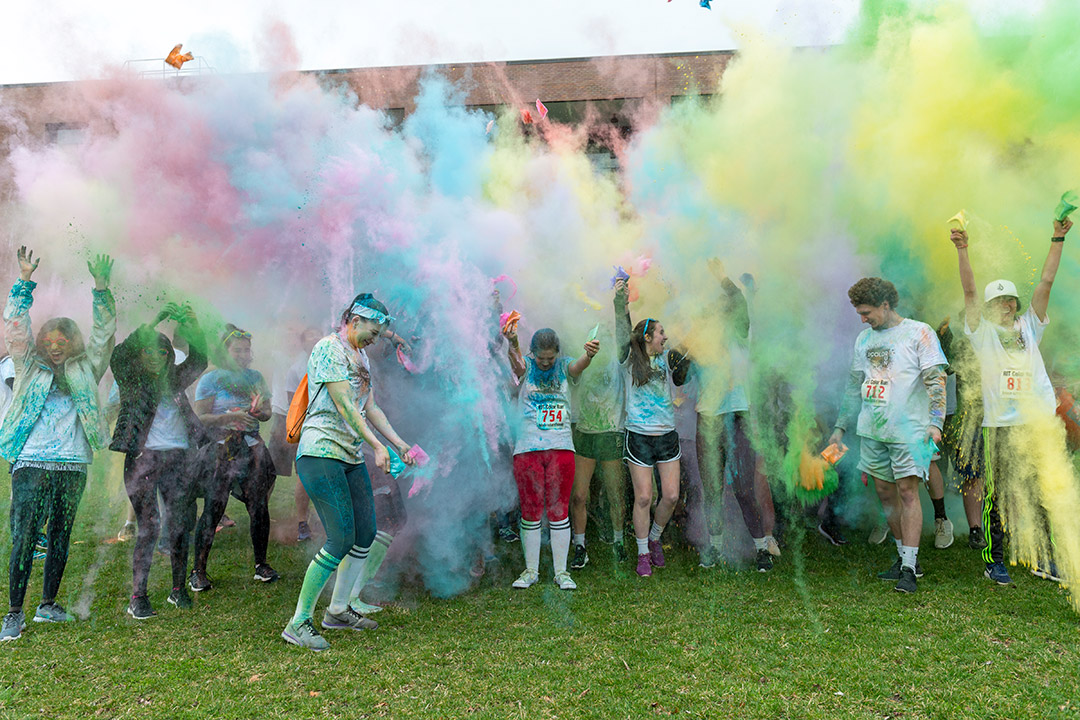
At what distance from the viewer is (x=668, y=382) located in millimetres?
5336

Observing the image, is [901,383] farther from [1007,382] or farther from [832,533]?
[832,533]

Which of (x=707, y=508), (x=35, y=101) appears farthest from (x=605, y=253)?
(x=35, y=101)

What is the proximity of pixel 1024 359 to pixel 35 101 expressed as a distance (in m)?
6.58

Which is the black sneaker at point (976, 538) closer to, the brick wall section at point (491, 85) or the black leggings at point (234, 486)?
the brick wall section at point (491, 85)

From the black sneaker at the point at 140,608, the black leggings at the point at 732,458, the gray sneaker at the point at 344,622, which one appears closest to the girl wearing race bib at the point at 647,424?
the black leggings at the point at 732,458

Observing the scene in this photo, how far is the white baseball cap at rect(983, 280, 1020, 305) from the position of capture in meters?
4.54

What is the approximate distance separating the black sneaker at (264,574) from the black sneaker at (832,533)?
4.25m

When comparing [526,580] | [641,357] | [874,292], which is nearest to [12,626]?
[526,580]

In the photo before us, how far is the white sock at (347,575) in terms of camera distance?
13.6 ft

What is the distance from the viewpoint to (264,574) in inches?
204

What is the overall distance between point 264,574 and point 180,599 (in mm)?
636

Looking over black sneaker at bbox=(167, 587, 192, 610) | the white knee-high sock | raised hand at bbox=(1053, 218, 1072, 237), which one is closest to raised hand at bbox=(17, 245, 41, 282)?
black sneaker at bbox=(167, 587, 192, 610)

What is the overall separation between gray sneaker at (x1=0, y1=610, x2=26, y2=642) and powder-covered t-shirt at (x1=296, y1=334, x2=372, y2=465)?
6.14 ft

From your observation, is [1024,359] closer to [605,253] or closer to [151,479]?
[605,253]
